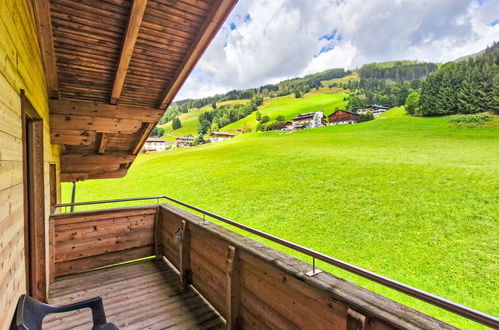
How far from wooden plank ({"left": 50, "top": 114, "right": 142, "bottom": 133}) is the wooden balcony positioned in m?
1.62

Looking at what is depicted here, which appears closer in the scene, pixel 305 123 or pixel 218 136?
pixel 305 123

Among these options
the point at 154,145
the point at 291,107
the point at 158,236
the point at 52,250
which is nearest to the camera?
the point at 52,250

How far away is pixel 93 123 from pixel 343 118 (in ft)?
201

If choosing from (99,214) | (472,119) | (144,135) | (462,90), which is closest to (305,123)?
(462,90)

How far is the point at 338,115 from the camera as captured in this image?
60219mm

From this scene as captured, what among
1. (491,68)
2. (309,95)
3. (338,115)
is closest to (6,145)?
(491,68)

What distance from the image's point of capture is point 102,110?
4.01 metres

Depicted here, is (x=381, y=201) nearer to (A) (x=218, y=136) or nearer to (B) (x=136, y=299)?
(B) (x=136, y=299)

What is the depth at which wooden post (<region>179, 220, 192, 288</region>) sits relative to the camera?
3.99 m

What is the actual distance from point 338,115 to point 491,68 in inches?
1082

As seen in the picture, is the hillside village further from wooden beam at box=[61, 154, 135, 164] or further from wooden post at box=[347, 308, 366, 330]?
wooden post at box=[347, 308, 366, 330]

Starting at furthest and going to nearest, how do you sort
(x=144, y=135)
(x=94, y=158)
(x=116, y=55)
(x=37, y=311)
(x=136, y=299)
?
(x=94, y=158) → (x=144, y=135) → (x=136, y=299) → (x=116, y=55) → (x=37, y=311)

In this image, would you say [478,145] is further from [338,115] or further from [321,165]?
[338,115]

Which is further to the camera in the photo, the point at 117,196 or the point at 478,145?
the point at 478,145
